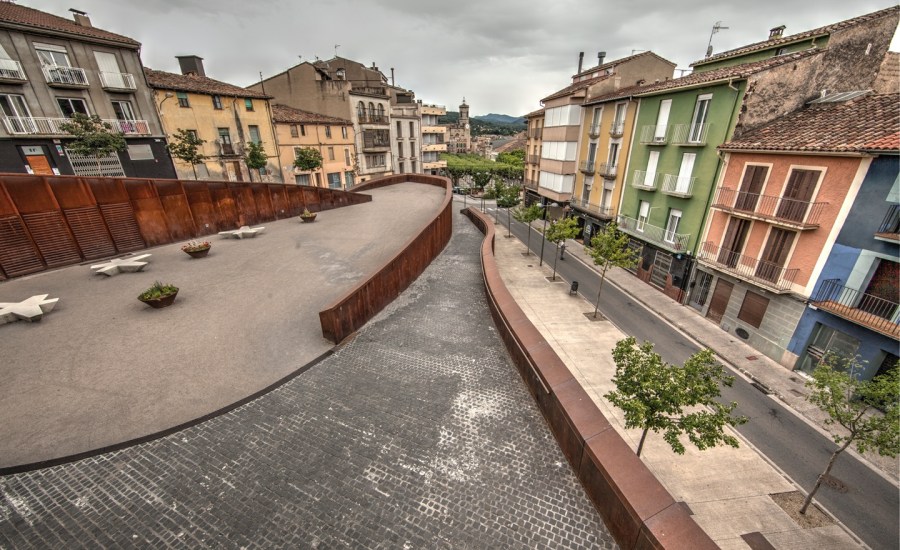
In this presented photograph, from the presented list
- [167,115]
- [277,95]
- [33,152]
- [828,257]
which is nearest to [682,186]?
[828,257]

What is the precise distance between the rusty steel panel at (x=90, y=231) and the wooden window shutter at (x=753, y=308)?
32960mm

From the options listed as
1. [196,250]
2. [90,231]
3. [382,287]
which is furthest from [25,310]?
[382,287]

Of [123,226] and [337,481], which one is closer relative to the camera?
[337,481]

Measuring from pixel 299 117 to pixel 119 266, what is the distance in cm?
3133

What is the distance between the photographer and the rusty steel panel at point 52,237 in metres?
13.8

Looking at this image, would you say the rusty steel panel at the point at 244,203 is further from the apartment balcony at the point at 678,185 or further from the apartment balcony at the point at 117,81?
the apartment balcony at the point at 678,185

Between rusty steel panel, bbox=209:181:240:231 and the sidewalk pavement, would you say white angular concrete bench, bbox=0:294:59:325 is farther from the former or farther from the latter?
the sidewalk pavement

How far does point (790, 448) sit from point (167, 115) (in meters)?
44.8

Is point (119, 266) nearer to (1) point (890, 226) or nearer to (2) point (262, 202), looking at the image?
(2) point (262, 202)

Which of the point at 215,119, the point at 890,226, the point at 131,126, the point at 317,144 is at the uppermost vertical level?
the point at 215,119

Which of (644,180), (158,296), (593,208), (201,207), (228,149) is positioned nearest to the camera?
(158,296)

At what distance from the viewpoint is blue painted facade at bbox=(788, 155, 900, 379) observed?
519 inches

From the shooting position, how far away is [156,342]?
380 inches

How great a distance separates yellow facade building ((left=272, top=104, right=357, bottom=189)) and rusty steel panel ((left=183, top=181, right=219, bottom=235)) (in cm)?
2121
